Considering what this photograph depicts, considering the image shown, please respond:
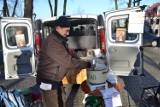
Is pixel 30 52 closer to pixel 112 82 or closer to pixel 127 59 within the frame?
pixel 127 59

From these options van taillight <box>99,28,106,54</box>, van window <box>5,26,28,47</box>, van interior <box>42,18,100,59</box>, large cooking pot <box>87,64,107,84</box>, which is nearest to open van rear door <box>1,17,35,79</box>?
van window <box>5,26,28,47</box>

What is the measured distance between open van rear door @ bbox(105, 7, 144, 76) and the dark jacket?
265 centimetres

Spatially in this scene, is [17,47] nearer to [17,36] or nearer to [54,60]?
[17,36]

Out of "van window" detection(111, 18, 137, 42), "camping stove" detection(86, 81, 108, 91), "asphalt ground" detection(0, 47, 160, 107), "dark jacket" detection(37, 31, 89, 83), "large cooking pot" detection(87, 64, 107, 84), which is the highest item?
"van window" detection(111, 18, 137, 42)

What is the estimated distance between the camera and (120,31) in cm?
655

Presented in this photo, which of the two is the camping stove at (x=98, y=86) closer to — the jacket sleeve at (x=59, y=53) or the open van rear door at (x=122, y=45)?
the jacket sleeve at (x=59, y=53)

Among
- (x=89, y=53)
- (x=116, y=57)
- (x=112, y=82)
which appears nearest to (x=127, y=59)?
(x=116, y=57)

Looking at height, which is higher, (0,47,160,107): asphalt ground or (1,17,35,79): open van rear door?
(1,17,35,79): open van rear door

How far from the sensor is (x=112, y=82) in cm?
470

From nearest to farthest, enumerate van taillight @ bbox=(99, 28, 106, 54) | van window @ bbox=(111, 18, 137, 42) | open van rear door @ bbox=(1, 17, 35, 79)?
van window @ bbox=(111, 18, 137, 42)
van taillight @ bbox=(99, 28, 106, 54)
open van rear door @ bbox=(1, 17, 35, 79)

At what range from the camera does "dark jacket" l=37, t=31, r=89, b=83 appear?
394 centimetres

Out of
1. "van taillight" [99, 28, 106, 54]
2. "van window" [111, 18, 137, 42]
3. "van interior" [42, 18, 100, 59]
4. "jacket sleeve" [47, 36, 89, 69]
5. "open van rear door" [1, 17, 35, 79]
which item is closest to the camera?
"jacket sleeve" [47, 36, 89, 69]

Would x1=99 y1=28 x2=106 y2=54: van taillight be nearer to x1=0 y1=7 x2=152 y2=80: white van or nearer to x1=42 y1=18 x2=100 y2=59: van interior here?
x1=0 y1=7 x2=152 y2=80: white van

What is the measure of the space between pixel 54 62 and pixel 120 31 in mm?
2911
